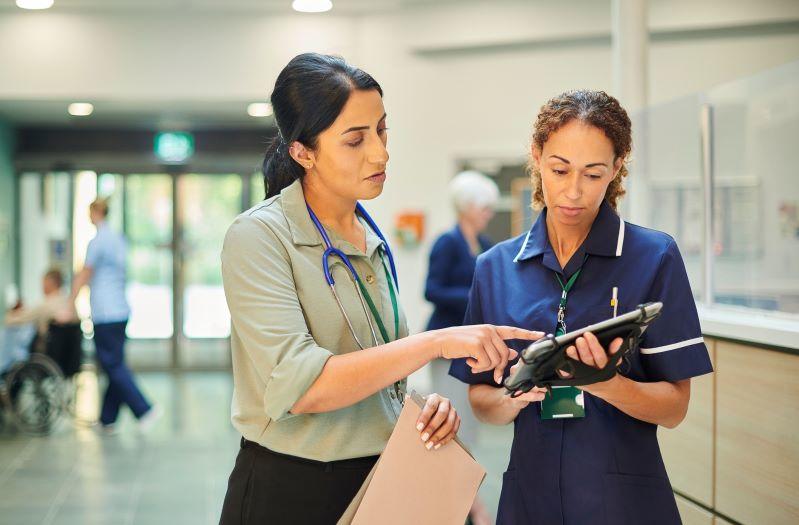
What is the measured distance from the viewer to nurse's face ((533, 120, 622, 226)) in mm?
1751

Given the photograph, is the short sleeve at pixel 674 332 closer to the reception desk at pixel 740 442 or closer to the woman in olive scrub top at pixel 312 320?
the woman in olive scrub top at pixel 312 320

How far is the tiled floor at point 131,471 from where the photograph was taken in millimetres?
5145

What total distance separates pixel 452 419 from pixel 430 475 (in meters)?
0.11

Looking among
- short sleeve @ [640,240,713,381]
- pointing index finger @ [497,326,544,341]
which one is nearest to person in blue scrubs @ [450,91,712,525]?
short sleeve @ [640,240,713,381]

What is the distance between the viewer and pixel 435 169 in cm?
843

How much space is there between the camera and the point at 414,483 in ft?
5.32

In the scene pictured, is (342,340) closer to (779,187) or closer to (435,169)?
(779,187)

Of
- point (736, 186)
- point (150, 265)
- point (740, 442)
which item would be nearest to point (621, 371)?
point (740, 442)

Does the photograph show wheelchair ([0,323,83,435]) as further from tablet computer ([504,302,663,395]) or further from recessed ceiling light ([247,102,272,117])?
tablet computer ([504,302,663,395])

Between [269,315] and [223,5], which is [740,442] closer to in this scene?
[269,315]

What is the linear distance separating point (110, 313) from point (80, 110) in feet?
12.6

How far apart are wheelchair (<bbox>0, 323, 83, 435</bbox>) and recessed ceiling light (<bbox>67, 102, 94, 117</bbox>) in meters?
3.20

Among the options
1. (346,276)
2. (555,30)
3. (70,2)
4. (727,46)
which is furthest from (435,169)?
(346,276)

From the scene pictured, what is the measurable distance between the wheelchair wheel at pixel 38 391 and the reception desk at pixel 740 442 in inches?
214
